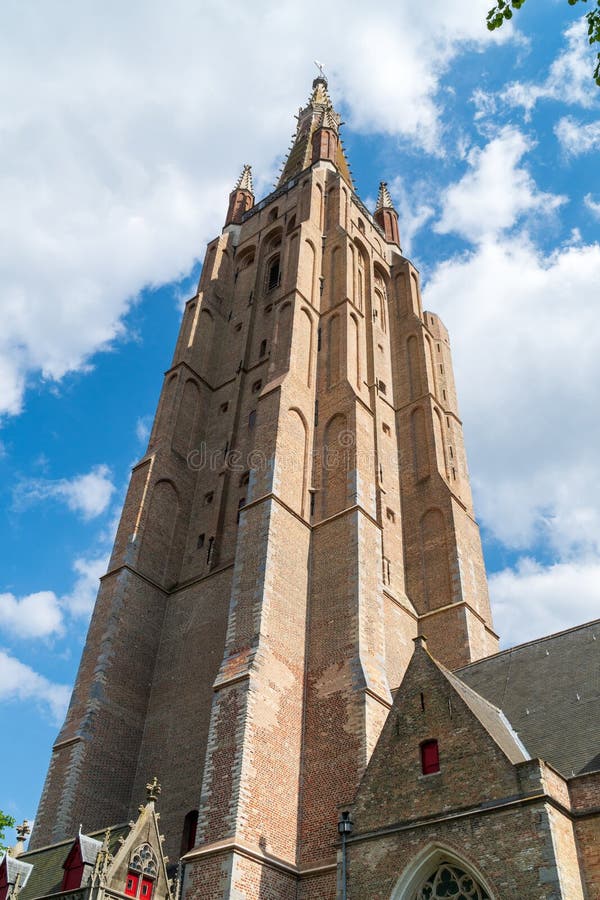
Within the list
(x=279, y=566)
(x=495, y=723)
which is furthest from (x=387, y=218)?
(x=495, y=723)

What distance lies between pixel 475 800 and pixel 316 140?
36.5 meters

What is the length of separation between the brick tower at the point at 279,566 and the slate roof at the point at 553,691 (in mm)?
2788

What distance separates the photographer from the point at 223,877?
49.9 feet

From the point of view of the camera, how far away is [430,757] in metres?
14.2

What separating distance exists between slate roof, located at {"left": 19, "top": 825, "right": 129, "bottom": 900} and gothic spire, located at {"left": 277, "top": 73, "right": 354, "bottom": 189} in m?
33.6

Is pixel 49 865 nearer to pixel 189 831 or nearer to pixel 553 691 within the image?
pixel 189 831

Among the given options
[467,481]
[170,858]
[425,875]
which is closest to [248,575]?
[170,858]

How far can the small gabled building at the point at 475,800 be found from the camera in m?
12.1

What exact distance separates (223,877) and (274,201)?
32.1 m

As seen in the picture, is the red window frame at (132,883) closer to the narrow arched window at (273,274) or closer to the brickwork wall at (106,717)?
the brickwork wall at (106,717)

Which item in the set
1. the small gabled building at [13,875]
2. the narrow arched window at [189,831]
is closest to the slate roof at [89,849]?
the small gabled building at [13,875]

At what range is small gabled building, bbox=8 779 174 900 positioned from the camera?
1373 centimetres

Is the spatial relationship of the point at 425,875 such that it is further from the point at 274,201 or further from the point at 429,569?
the point at 274,201

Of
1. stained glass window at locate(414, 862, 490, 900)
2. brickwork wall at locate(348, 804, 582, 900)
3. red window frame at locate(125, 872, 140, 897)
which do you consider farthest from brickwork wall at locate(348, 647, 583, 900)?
red window frame at locate(125, 872, 140, 897)
